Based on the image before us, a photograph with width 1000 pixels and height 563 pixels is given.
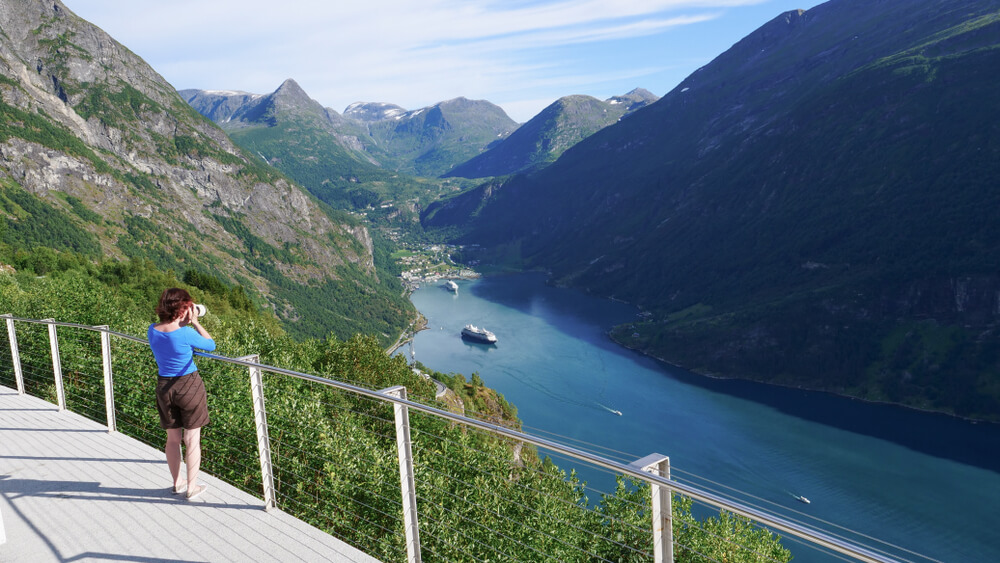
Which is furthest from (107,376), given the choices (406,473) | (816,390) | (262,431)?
(816,390)

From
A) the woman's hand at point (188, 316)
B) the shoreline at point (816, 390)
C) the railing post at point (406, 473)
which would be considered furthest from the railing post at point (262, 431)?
the shoreline at point (816, 390)

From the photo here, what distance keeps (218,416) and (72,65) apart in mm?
207246

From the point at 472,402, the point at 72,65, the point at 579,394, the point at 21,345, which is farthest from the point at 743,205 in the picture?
the point at 72,65

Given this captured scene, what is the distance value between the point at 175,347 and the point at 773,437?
85214mm

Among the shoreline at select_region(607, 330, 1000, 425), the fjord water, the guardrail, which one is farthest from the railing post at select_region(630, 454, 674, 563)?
the shoreline at select_region(607, 330, 1000, 425)

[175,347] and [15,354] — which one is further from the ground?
[175,347]

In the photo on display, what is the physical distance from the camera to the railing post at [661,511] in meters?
3.38

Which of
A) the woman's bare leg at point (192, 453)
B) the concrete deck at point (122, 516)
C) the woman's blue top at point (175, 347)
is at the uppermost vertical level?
the woman's blue top at point (175, 347)

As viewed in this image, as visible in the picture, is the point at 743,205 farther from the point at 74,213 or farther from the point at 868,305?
the point at 74,213

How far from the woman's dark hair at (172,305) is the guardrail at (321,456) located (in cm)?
48

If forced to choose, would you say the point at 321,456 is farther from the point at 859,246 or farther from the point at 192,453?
the point at 859,246

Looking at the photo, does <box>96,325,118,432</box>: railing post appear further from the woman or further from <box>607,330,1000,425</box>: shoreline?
<box>607,330,1000,425</box>: shoreline

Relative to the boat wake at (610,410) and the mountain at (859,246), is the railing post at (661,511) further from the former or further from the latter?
the mountain at (859,246)

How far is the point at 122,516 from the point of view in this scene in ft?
18.8
